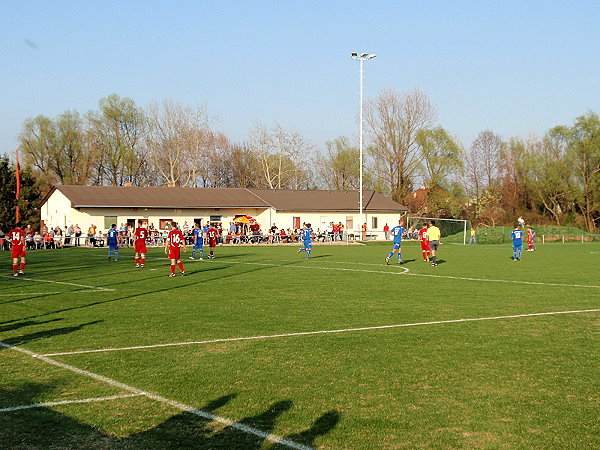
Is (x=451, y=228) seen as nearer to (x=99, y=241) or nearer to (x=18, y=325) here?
(x=99, y=241)

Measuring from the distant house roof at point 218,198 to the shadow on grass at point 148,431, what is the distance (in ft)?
166

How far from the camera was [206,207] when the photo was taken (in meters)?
60.6

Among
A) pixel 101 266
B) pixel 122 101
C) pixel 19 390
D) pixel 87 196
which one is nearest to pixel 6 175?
pixel 87 196

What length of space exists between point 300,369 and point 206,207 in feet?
174

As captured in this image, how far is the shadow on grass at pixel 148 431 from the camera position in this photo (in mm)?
5566

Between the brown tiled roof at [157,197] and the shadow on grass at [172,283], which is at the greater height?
the brown tiled roof at [157,197]

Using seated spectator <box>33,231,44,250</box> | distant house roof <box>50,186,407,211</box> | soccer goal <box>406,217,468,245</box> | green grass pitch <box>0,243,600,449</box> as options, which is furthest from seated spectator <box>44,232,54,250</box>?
soccer goal <box>406,217,468,245</box>

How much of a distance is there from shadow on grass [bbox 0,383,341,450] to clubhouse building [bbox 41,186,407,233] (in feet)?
167

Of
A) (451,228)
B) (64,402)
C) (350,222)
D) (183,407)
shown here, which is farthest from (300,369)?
(451,228)

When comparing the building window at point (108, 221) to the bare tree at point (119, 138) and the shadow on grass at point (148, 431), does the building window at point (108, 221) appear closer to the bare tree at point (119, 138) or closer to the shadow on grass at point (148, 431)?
the bare tree at point (119, 138)

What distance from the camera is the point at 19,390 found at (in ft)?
23.9

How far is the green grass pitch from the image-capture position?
588 cm

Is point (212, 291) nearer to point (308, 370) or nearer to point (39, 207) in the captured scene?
point (308, 370)

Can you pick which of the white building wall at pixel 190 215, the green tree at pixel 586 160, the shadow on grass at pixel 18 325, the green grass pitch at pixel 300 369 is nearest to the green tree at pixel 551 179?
the green tree at pixel 586 160
